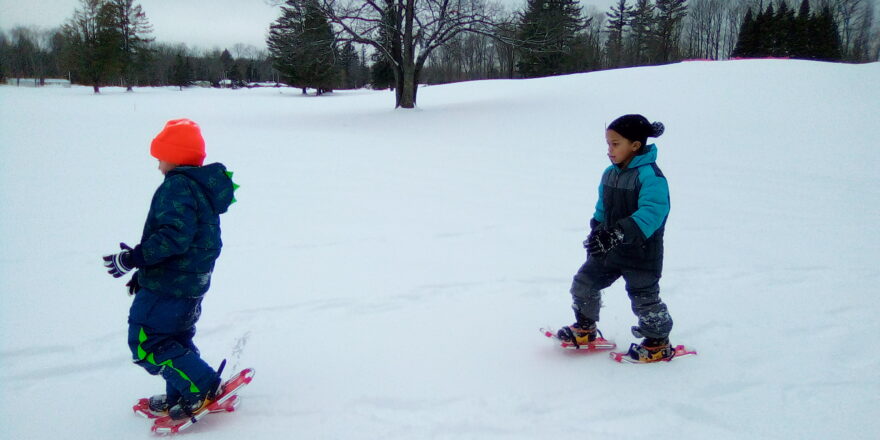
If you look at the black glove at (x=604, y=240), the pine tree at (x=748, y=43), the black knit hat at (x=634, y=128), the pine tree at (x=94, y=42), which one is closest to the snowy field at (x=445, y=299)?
the black glove at (x=604, y=240)

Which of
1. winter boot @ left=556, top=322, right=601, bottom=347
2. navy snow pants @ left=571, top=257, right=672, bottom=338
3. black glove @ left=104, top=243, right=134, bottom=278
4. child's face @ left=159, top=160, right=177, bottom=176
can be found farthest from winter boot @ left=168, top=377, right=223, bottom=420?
navy snow pants @ left=571, top=257, right=672, bottom=338

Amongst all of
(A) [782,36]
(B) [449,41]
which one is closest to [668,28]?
(A) [782,36]

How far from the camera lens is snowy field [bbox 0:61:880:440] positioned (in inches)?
105

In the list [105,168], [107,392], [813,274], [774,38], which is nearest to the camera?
[107,392]

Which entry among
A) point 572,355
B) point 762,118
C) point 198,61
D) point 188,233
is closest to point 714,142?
point 762,118

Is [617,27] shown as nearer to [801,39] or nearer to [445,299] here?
[801,39]

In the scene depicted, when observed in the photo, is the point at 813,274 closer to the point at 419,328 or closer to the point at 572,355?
the point at 572,355

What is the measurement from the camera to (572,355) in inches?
131

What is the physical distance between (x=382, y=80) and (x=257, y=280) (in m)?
46.7

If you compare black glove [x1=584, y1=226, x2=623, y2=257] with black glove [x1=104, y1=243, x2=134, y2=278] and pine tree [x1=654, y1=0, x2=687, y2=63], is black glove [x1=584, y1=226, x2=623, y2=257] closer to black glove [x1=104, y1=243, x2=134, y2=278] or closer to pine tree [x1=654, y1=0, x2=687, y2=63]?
black glove [x1=104, y1=243, x2=134, y2=278]

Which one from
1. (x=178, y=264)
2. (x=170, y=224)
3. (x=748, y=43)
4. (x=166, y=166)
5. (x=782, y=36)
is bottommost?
(x=178, y=264)

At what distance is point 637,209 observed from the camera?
2904mm

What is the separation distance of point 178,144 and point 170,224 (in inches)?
17.4

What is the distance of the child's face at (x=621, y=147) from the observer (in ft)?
9.58
